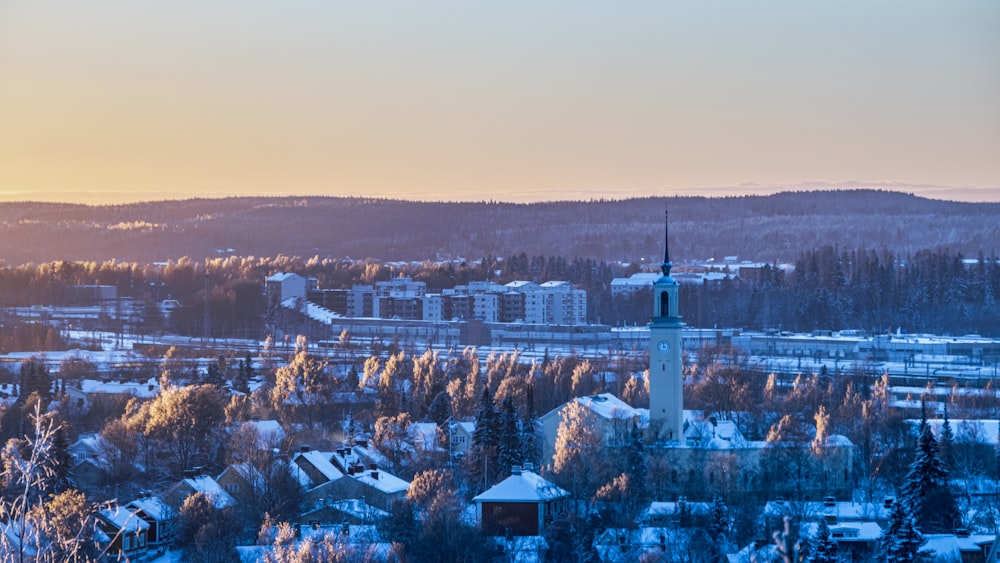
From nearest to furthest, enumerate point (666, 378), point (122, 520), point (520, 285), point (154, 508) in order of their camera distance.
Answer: point (122, 520)
point (154, 508)
point (666, 378)
point (520, 285)

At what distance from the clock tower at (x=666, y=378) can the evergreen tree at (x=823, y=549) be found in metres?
11.8

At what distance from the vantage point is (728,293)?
291ft

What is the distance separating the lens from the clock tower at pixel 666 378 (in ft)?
112

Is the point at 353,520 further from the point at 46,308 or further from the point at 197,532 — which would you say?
the point at 46,308

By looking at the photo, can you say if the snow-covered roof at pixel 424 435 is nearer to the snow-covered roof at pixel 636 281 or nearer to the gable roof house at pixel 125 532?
the gable roof house at pixel 125 532

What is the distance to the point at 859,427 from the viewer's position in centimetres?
3778

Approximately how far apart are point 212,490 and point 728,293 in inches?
2441

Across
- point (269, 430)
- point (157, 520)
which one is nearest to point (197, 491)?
point (157, 520)

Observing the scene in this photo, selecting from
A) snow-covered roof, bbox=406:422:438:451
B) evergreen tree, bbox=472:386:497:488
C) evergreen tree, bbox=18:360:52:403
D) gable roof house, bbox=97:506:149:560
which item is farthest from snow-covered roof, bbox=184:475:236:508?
evergreen tree, bbox=18:360:52:403

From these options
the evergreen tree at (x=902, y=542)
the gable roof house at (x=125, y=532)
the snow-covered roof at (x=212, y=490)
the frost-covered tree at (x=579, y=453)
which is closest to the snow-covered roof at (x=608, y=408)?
the frost-covered tree at (x=579, y=453)

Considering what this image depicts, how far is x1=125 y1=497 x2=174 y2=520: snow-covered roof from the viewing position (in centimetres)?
2716

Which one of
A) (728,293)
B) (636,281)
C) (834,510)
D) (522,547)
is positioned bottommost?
(522,547)

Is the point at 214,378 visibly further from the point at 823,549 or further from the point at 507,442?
the point at 823,549

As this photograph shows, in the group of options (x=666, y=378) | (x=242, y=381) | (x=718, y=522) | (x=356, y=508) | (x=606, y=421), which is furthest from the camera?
(x=242, y=381)
